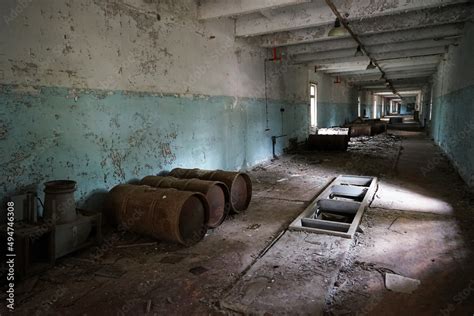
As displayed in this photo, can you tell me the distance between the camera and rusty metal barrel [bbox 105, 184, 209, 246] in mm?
3012

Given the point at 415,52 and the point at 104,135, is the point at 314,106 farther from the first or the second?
the point at 104,135

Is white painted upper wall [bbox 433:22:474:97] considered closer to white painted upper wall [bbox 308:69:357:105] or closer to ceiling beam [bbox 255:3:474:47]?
ceiling beam [bbox 255:3:474:47]

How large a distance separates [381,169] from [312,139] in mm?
3221

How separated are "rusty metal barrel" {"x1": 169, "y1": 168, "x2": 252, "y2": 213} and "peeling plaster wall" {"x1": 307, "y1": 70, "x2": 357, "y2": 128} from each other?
28.1ft

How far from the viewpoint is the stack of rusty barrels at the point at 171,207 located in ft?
9.95

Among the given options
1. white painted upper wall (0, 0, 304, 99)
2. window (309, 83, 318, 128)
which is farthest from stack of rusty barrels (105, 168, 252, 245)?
window (309, 83, 318, 128)

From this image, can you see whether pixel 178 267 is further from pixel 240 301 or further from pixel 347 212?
pixel 347 212

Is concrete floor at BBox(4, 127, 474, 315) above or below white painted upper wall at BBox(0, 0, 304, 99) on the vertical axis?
below

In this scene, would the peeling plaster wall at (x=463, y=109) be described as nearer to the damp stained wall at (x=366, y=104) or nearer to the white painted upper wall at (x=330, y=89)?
the white painted upper wall at (x=330, y=89)

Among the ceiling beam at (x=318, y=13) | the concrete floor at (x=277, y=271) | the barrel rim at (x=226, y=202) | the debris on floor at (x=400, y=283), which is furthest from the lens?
the ceiling beam at (x=318, y=13)

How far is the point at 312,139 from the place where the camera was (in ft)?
31.9

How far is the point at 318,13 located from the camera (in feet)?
17.1

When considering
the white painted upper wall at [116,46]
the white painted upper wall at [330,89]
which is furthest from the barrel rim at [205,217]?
the white painted upper wall at [330,89]

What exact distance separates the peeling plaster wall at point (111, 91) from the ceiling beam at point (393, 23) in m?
1.22
